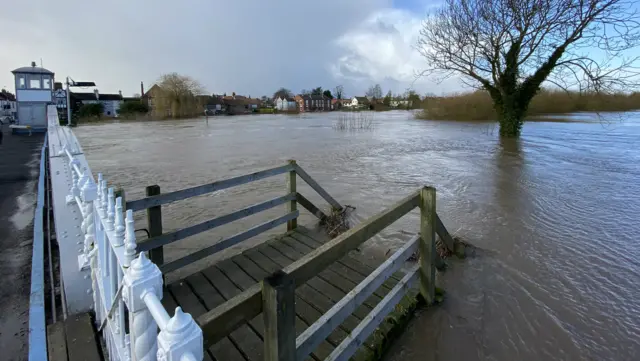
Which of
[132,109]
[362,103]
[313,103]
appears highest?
[313,103]

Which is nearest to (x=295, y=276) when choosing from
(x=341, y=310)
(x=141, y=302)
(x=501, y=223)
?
(x=341, y=310)

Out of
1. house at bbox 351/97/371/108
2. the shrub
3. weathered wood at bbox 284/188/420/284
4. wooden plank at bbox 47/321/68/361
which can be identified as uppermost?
house at bbox 351/97/371/108

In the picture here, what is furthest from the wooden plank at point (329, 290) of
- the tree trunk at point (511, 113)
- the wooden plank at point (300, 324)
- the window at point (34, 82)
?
the window at point (34, 82)

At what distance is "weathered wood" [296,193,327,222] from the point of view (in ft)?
17.0

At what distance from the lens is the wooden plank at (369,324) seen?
2373 millimetres

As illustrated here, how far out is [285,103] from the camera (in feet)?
342

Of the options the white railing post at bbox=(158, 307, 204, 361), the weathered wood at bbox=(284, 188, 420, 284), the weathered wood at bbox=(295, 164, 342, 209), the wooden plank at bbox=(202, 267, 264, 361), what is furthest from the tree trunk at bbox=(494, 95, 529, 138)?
the white railing post at bbox=(158, 307, 204, 361)

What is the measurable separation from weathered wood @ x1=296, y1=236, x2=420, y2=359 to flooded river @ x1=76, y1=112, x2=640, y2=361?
0.67 m

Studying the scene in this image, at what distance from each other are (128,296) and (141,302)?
51 millimetres

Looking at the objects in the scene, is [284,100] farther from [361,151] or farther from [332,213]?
[332,213]

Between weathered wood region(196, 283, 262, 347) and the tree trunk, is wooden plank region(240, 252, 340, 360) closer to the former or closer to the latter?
weathered wood region(196, 283, 262, 347)

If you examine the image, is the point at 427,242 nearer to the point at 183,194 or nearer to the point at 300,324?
the point at 300,324

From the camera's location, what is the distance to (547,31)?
1452 centimetres

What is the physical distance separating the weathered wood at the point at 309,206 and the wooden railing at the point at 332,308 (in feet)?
7.12
